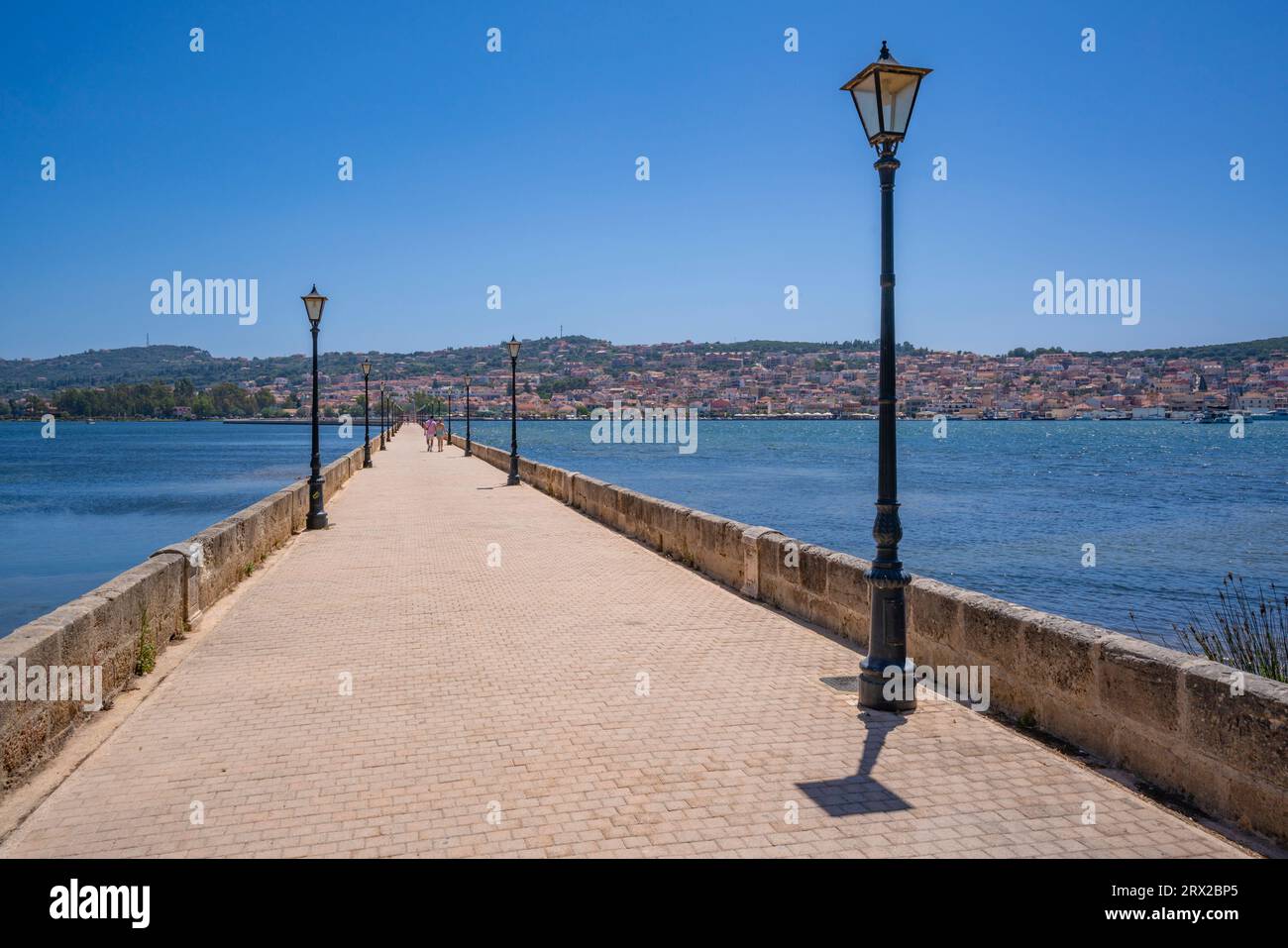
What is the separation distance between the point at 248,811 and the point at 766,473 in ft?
229

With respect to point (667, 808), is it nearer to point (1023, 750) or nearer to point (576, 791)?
point (576, 791)

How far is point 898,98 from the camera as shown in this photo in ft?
21.1

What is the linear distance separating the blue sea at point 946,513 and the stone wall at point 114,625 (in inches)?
176

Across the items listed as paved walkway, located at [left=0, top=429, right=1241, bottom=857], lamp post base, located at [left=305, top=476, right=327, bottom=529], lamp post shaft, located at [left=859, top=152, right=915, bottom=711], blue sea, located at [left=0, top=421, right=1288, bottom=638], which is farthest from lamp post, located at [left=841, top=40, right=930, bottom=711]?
lamp post base, located at [left=305, top=476, right=327, bottom=529]

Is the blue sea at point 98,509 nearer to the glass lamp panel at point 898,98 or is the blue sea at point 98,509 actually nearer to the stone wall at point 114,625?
the stone wall at point 114,625

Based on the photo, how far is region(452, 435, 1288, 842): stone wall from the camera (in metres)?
4.43

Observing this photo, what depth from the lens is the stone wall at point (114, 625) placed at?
5238 millimetres

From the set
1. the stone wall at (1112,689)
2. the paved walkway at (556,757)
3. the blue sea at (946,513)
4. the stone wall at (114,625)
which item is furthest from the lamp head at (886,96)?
the blue sea at (946,513)

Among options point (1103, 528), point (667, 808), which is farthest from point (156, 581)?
point (1103, 528)

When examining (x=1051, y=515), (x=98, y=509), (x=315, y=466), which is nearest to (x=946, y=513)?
(x=1051, y=515)

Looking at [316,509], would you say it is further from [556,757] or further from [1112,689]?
[1112,689]

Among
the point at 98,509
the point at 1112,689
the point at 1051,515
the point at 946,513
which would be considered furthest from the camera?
the point at 98,509

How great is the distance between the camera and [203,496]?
171 ft

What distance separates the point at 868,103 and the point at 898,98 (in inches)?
7.7
